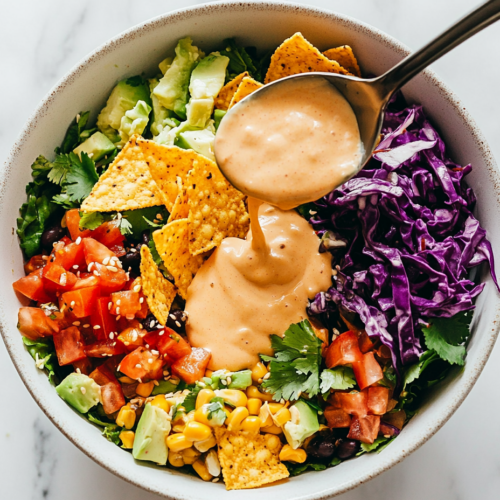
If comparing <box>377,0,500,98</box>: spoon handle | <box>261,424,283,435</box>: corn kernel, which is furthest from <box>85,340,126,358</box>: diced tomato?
<box>377,0,500,98</box>: spoon handle

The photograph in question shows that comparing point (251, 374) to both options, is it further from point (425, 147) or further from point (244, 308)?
point (425, 147)

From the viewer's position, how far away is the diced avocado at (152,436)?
2695 mm

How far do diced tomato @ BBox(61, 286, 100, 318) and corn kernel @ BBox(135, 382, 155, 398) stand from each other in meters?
0.46

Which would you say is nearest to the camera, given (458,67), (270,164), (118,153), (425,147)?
(270,164)

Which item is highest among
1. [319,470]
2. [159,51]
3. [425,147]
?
[159,51]

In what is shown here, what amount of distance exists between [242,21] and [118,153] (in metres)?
0.99

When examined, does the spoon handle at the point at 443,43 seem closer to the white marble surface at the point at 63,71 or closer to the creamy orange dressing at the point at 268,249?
the creamy orange dressing at the point at 268,249

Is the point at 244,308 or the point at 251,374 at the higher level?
the point at 244,308

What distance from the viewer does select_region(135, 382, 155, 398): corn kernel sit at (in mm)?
2855

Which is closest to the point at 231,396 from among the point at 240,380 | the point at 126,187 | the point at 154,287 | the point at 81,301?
the point at 240,380

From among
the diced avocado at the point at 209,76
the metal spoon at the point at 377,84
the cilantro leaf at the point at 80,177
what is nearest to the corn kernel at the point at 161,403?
the cilantro leaf at the point at 80,177

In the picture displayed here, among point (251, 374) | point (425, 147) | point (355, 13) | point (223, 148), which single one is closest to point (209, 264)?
point (251, 374)

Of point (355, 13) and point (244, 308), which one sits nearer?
point (244, 308)

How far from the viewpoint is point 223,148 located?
2371 mm
